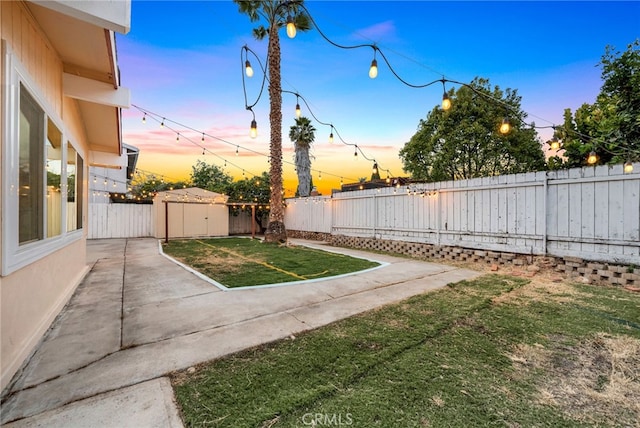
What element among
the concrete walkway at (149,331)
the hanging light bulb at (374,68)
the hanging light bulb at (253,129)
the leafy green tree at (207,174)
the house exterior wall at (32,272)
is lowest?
the concrete walkway at (149,331)

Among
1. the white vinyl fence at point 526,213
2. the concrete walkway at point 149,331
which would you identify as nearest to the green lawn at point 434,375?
the concrete walkway at point 149,331

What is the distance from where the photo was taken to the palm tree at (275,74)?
9109 mm

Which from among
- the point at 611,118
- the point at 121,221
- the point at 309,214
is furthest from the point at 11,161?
the point at 121,221

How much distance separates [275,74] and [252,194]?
284 inches

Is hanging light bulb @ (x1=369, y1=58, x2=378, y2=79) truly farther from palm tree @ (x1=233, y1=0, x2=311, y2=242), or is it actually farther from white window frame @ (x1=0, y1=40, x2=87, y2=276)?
palm tree @ (x1=233, y1=0, x2=311, y2=242)

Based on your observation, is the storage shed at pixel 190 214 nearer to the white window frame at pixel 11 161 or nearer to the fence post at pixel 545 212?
the white window frame at pixel 11 161

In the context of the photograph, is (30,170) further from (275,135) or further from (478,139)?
(478,139)

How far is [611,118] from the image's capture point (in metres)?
5.80

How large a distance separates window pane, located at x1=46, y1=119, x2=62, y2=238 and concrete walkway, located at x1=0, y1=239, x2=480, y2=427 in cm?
107

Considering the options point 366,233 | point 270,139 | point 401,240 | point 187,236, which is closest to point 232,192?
point 187,236

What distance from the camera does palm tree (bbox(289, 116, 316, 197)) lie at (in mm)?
14844

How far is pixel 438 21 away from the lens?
7758 millimetres

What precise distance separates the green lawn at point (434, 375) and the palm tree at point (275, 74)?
7218mm

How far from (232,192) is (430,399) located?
48.2 ft
